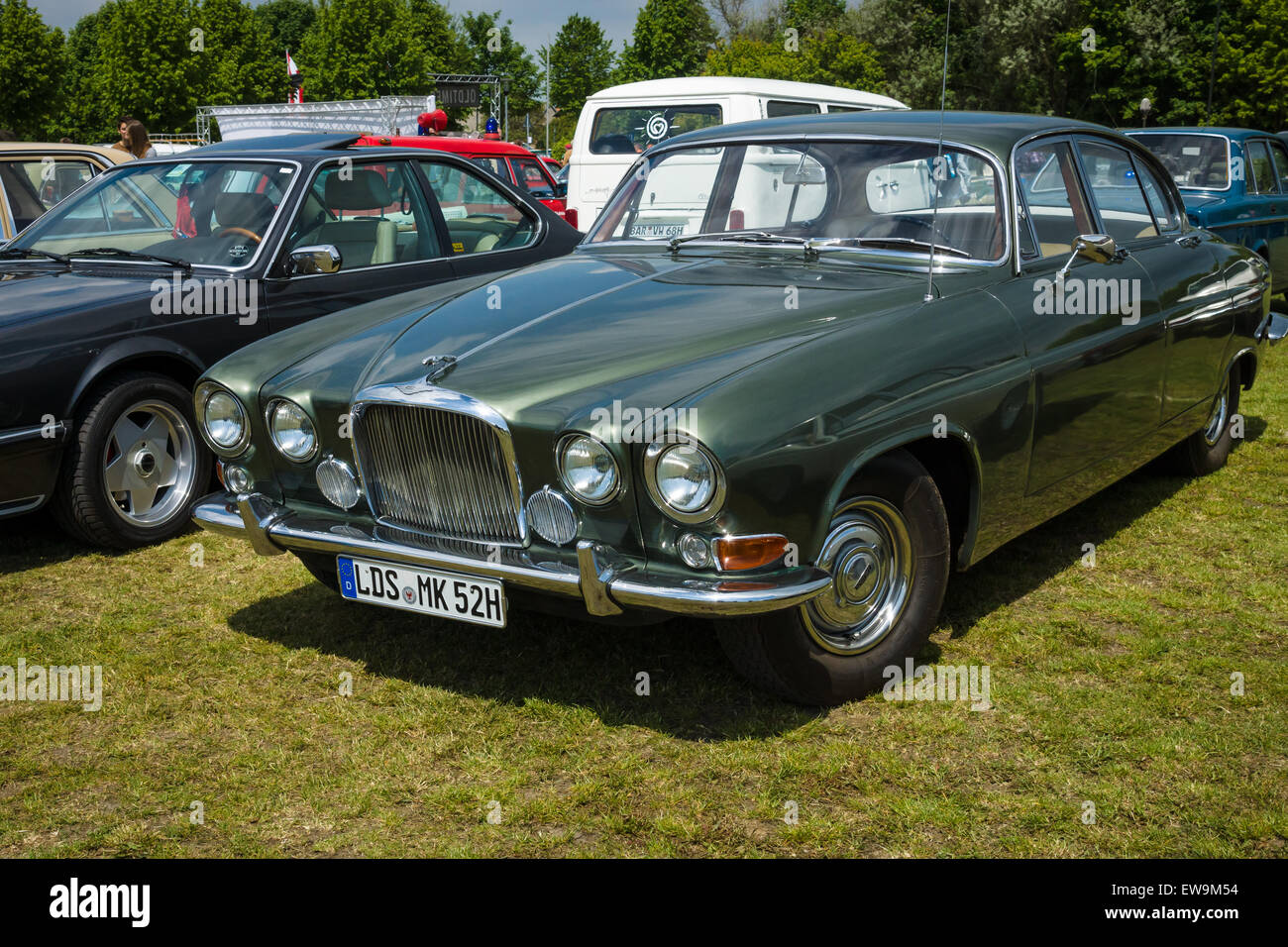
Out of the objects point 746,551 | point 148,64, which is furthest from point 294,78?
point 746,551

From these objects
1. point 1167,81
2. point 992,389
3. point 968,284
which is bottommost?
point 992,389

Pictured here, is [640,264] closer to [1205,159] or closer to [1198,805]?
[1198,805]

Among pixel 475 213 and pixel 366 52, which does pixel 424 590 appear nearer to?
pixel 475 213

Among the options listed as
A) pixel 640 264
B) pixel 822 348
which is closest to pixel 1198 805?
pixel 822 348

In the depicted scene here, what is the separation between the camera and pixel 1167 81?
134 ft

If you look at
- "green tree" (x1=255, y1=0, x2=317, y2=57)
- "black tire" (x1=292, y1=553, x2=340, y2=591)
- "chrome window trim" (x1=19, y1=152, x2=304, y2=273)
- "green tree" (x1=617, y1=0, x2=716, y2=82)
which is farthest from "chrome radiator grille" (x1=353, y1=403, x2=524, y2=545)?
"green tree" (x1=255, y1=0, x2=317, y2=57)

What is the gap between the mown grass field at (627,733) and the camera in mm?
3055

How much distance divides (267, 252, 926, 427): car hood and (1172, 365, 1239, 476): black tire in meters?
2.77

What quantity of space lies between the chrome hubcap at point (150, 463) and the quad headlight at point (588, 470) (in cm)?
297

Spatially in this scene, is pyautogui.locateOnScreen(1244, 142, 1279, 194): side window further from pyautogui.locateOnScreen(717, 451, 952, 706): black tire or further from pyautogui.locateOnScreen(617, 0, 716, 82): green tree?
pyautogui.locateOnScreen(617, 0, 716, 82): green tree

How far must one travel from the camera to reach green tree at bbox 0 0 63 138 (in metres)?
39.3

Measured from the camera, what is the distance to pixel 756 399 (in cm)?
316
